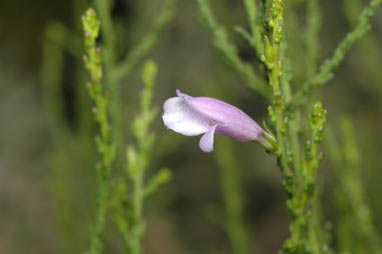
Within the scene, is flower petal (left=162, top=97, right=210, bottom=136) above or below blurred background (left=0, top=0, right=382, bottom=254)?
below

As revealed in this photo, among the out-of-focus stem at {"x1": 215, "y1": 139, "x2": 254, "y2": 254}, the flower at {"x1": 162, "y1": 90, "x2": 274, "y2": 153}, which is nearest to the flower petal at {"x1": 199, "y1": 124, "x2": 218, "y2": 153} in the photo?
the flower at {"x1": 162, "y1": 90, "x2": 274, "y2": 153}

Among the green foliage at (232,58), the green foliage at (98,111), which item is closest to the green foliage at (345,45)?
the green foliage at (232,58)

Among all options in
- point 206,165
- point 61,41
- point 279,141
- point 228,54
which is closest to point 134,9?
point 61,41

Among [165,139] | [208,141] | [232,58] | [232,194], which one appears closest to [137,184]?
[232,58]

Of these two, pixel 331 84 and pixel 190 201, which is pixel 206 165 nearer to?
pixel 190 201

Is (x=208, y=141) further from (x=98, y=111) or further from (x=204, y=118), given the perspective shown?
(x=98, y=111)

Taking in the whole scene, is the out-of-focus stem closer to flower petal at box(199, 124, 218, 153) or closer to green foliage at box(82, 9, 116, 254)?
green foliage at box(82, 9, 116, 254)
